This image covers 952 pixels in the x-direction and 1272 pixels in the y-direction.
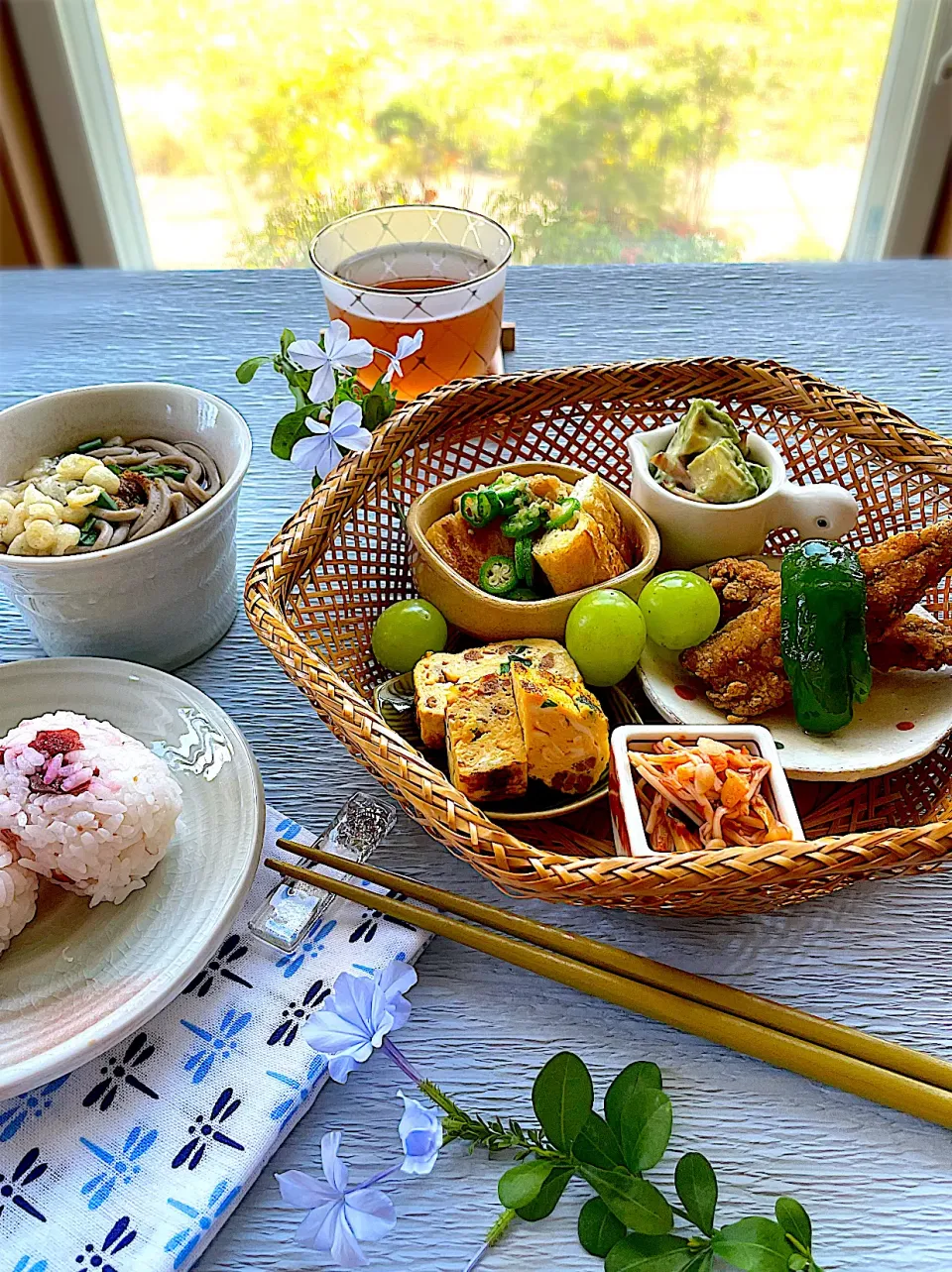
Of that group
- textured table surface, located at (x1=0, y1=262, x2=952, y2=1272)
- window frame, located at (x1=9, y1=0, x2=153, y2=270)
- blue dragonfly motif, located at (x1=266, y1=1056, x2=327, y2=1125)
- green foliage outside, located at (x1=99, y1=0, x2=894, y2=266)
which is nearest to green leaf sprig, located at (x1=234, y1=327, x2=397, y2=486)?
textured table surface, located at (x1=0, y1=262, x2=952, y2=1272)

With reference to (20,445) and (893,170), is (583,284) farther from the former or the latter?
(893,170)

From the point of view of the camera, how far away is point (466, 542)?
0.95m

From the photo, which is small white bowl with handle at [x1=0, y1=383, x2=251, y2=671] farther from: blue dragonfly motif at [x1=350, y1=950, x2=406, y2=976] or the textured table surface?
A: blue dragonfly motif at [x1=350, y1=950, x2=406, y2=976]

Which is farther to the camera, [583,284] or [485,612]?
[583,284]

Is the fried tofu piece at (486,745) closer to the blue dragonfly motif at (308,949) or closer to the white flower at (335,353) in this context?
the blue dragonfly motif at (308,949)

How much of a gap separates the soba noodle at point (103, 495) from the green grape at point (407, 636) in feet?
0.71

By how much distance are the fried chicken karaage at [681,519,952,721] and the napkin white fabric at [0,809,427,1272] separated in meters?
0.33

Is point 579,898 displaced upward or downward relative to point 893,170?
upward

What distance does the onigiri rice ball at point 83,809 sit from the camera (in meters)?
0.71

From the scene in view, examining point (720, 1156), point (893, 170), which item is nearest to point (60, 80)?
point (893, 170)

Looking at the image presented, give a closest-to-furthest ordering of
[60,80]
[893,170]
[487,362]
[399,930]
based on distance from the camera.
Answer: [399,930], [487,362], [60,80], [893,170]

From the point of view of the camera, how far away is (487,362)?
1.21 m

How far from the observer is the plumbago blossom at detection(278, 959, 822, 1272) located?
0.57 meters

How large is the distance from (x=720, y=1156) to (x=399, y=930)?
0.25m
